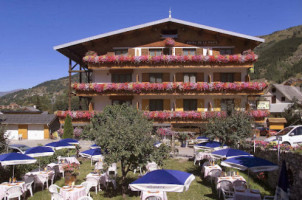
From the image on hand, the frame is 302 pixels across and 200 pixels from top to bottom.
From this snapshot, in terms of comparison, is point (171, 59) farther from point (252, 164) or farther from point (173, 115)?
point (252, 164)

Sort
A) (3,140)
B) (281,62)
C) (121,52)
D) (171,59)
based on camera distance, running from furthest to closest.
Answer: (281,62), (121,52), (171,59), (3,140)

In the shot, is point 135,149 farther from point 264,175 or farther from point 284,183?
point 264,175

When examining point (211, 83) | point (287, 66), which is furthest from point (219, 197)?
point (287, 66)

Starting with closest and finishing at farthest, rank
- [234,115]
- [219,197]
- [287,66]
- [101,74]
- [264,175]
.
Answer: [219,197] → [264,175] → [234,115] → [101,74] → [287,66]

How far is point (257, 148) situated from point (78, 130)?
648 inches

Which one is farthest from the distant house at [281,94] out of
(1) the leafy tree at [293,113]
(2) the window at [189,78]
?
(2) the window at [189,78]

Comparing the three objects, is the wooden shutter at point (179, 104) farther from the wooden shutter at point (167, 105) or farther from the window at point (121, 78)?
the window at point (121, 78)

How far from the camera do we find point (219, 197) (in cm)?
1109

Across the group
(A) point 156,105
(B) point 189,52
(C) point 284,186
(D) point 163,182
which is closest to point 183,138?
(A) point 156,105

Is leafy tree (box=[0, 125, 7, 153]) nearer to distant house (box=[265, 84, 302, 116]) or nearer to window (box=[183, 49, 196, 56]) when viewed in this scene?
window (box=[183, 49, 196, 56])

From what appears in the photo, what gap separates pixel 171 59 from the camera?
26938 mm

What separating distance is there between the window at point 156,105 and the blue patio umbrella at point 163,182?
20.8 metres

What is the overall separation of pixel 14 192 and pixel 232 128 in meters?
11.7

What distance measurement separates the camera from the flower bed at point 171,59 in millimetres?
26812
